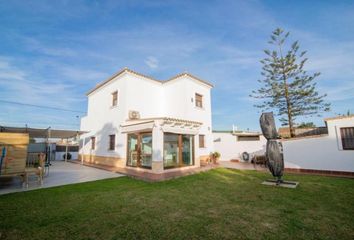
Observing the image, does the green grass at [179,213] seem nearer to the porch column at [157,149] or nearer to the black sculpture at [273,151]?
the black sculpture at [273,151]

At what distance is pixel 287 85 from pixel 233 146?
8.07 metres

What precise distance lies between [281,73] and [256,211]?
53.5ft

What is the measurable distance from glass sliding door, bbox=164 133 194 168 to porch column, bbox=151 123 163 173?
0.50 meters

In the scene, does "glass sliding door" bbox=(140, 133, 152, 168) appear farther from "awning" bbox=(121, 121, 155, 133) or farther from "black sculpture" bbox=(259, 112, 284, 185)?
"black sculpture" bbox=(259, 112, 284, 185)

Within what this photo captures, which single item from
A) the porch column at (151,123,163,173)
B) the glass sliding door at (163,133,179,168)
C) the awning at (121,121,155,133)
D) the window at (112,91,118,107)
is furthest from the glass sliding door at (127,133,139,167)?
the window at (112,91,118,107)

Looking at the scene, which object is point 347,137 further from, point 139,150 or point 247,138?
point 139,150

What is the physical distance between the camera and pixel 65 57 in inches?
588

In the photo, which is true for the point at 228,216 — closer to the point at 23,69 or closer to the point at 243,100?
the point at 243,100

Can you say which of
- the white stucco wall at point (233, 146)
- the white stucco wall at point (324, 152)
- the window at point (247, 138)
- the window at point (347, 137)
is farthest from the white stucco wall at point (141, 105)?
the window at point (347, 137)

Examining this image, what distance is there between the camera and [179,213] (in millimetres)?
4121

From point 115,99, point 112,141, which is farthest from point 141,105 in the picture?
point 112,141

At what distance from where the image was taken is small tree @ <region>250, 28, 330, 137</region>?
49.5 ft

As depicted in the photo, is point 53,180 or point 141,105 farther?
point 141,105

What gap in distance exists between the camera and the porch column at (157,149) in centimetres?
945
